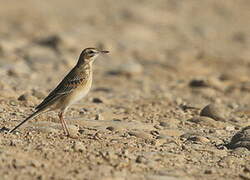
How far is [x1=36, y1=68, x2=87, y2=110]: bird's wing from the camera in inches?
385

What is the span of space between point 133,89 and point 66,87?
579cm

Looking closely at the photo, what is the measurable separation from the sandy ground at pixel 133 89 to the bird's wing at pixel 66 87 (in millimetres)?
426

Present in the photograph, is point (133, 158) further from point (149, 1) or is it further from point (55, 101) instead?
point (149, 1)

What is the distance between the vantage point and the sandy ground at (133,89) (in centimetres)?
835

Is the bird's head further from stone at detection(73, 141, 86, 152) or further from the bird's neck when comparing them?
stone at detection(73, 141, 86, 152)

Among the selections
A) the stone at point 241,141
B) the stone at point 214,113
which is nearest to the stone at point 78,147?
the stone at point 241,141

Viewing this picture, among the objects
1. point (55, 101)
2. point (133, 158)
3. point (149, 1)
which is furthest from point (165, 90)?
point (149, 1)

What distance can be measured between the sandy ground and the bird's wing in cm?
43

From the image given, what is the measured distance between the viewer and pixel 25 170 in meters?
7.66

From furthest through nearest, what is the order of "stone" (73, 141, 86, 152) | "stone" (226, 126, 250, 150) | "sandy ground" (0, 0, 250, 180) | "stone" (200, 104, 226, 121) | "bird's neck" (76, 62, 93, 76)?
"stone" (200, 104, 226, 121)
"bird's neck" (76, 62, 93, 76)
"stone" (226, 126, 250, 150)
"stone" (73, 141, 86, 152)
"sandy ground" (0, 0, 250, 180)

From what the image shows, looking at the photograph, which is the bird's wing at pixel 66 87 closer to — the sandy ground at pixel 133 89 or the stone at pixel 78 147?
the sandy ground at pixel 133 89

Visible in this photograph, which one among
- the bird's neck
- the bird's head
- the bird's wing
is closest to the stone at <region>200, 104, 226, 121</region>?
the bird's head

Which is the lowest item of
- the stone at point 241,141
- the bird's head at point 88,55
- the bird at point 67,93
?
the stone at point 241,141

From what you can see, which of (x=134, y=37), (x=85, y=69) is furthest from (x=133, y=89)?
(x=134, y=37)
